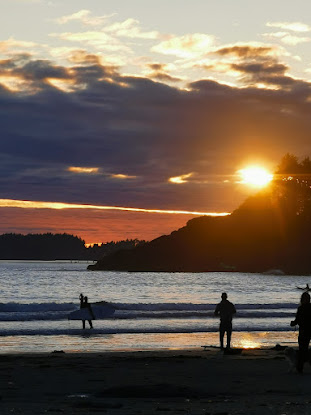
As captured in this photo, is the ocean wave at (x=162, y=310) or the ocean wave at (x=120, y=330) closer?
the ocean wave at (x=120, y=330)

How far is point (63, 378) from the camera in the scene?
19.7m

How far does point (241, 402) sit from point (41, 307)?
4748 centimetres

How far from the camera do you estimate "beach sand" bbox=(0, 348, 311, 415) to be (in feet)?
49.4

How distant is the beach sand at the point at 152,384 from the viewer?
15062 millimetres

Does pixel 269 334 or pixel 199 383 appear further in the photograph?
pixel 269 334

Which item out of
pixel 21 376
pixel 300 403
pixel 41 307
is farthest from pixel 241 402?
pixel 41 307

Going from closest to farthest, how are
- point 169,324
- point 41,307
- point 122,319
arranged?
1. point 169,324
2. point 122,319
3. point 41,307

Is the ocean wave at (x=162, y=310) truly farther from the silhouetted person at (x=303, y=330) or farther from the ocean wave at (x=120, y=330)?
the silhouetted person at (x=303, y=330)

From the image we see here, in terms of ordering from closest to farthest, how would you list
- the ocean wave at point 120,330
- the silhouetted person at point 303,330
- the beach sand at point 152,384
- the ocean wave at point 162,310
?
the beach sand at point 152,384 → the silhouetted person at point 303,330 → the ocean wave at point 120,330 → the ocean wave at point 162,310

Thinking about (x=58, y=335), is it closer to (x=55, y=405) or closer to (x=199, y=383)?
(x=199, y=383)

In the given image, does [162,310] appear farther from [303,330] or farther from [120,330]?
[303,330]

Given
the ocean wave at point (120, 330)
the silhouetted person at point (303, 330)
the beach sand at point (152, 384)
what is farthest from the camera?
the ocean wave at point (120, 330)

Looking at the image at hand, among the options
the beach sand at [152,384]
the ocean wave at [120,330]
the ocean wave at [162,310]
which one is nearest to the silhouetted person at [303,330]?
the beach sand at [152,384]

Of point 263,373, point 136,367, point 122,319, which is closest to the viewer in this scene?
point 263,373
